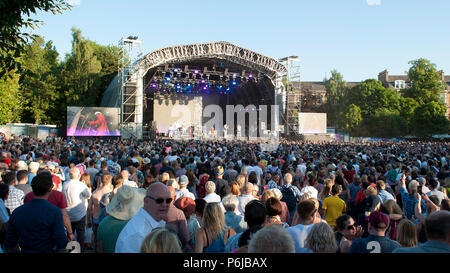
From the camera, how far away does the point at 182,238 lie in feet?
11.0

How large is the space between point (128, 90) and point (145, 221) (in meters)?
26.3

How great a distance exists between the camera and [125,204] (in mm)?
3264

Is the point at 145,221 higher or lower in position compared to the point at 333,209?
higher

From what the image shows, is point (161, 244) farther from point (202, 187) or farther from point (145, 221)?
point (202, 187)

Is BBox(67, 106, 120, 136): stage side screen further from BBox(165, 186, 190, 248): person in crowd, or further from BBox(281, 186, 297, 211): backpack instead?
BBox(165, 186, 190, 248): person in crowd

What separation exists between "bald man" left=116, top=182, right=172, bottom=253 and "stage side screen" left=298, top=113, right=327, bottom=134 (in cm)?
3119

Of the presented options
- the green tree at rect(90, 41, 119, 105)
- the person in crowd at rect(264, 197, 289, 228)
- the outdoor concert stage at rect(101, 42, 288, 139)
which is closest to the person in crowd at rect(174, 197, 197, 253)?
the person in crowd at rect(264, 197, 289, 228)

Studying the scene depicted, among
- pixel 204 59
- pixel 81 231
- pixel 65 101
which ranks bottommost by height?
pixel 81 231

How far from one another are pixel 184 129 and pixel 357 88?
29938 millimetres

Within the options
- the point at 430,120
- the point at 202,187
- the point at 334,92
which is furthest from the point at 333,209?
the point at 334,92

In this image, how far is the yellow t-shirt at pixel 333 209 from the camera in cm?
474
